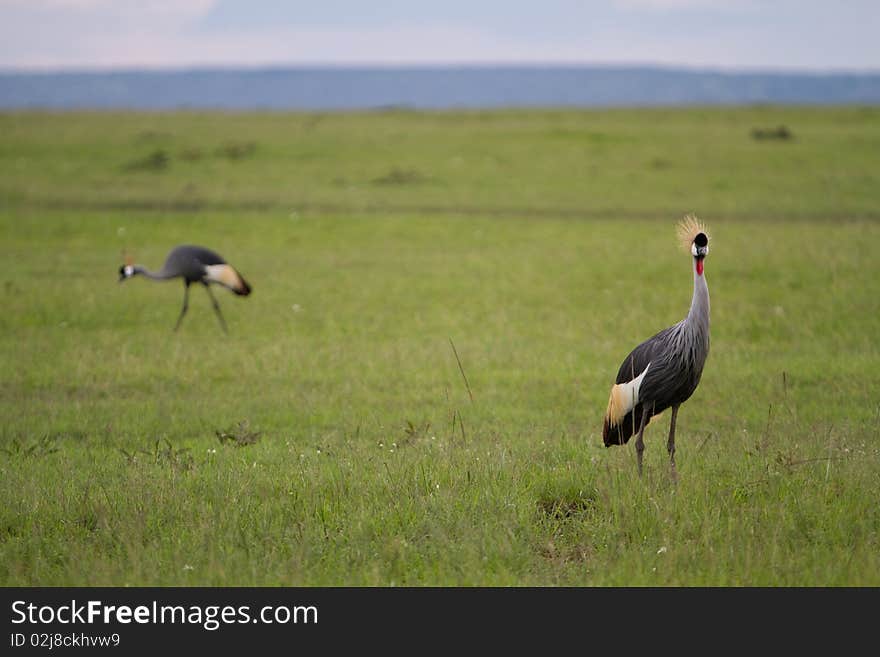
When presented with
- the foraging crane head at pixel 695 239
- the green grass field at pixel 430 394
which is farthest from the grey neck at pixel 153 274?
the foraging crane head at pixel 695 239

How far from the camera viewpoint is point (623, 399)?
287 inches

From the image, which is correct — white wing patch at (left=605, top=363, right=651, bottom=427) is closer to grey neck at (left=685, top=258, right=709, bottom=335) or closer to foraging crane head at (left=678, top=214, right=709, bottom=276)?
grey neck at (left=685, top=258, right=709, bottom=335)

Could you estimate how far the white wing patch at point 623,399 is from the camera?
23.6ft

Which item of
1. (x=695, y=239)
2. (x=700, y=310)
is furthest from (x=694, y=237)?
(x=700, y=310)

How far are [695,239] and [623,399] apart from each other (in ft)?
4.16

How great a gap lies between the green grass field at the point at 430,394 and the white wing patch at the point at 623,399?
40 centimetres

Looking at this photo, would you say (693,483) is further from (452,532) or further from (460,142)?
(460,142)

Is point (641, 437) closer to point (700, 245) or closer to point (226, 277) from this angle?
point (700, 245)

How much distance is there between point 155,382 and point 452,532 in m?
5.76

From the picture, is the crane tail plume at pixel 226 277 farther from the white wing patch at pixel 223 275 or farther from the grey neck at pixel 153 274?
the grey neck at pixel 153 274

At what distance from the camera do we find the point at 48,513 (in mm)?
6375

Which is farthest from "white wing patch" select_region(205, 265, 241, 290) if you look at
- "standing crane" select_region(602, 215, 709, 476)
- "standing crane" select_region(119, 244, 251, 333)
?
"standing crane" select_region(602, 215, 709, 476)

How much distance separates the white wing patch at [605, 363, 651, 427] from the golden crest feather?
34.8 inches
